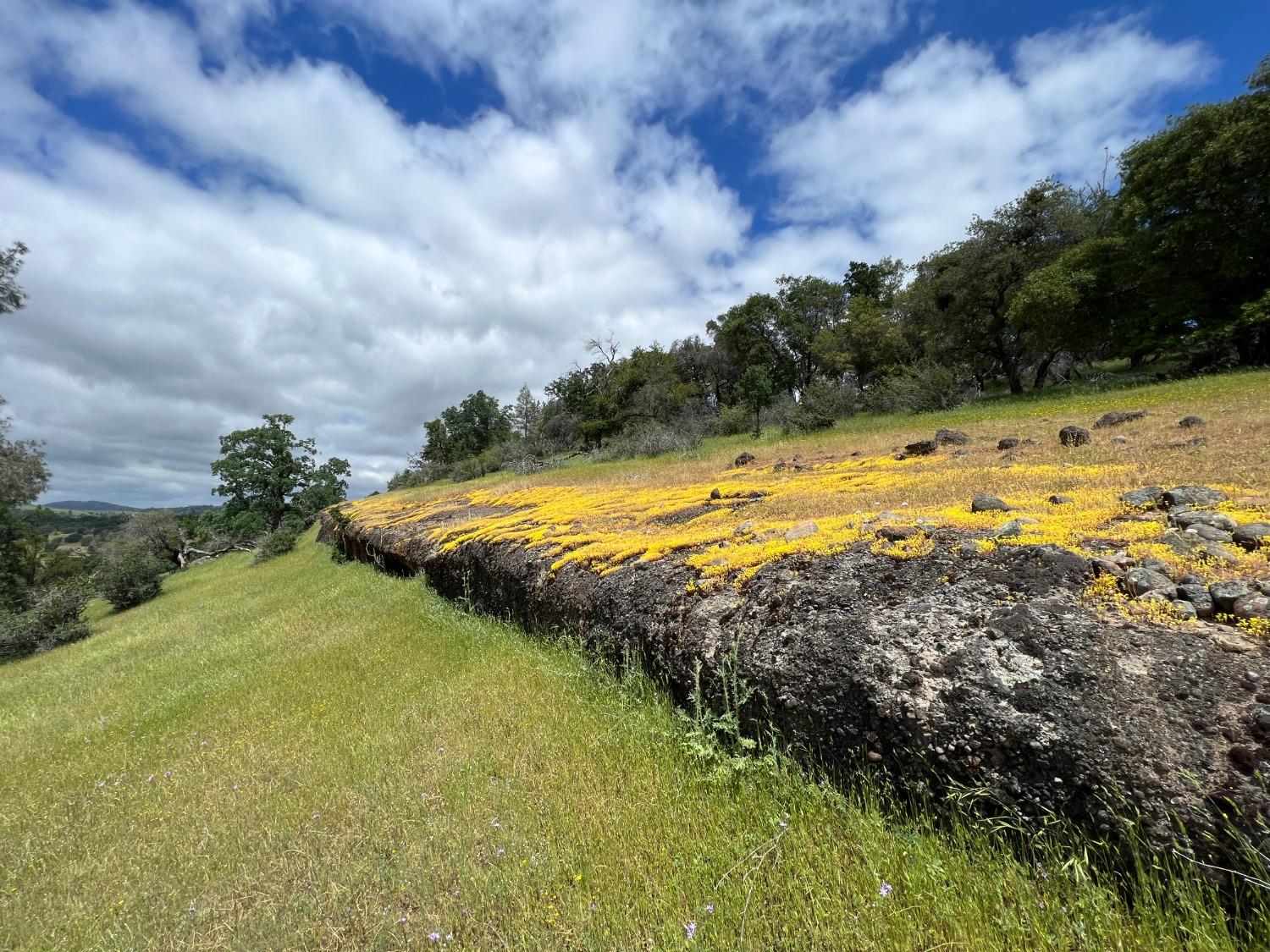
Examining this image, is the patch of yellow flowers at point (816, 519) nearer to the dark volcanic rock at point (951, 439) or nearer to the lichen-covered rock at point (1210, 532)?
the lichen-covered rock at point (1210, 532)

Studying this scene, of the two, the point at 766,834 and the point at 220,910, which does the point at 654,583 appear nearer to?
the point at 766,834

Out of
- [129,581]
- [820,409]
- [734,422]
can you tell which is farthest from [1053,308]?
[129,581]

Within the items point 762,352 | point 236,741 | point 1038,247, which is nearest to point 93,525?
point 762,352

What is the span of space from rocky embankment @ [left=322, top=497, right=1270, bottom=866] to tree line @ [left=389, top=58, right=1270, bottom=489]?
21869 millimetres

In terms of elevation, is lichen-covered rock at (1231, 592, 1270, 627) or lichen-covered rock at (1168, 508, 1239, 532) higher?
lichen-covered rock at (1168, 508, 1239, 532)

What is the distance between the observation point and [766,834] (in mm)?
2605

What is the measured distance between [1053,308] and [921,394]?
598cm

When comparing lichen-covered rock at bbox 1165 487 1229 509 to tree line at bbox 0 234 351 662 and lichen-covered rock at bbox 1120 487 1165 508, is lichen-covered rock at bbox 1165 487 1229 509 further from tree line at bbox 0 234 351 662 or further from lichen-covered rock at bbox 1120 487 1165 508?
tree line at bbox 0 234 351 662

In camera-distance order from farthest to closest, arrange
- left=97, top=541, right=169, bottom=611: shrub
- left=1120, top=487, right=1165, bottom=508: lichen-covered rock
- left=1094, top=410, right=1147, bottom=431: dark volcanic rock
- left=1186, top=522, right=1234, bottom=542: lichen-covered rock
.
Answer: left=97, top=541, right=169, bottom=611: shrub, left=1094, top=410, right=1147, bottom=431: dark volcanic rock, left=1120, top=487, right=1165, bottom=508: lichen-covered rock, left=1186, top=522, right=1234, bottom=542: lichen-covered rock

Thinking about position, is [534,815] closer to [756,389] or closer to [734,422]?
[756,389]

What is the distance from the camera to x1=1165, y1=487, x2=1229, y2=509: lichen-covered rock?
353 cm

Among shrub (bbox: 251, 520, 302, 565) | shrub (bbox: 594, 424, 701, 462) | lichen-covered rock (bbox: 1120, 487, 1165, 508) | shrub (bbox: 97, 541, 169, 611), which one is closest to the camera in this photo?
lichen-covered rock (bbox: 1120, 487, 1165, 508)

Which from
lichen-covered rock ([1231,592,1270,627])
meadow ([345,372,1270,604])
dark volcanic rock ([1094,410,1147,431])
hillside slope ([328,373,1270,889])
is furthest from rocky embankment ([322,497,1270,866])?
dark volcanic rock ([1094,410,1147,431])

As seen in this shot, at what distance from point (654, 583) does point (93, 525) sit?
645 ft
